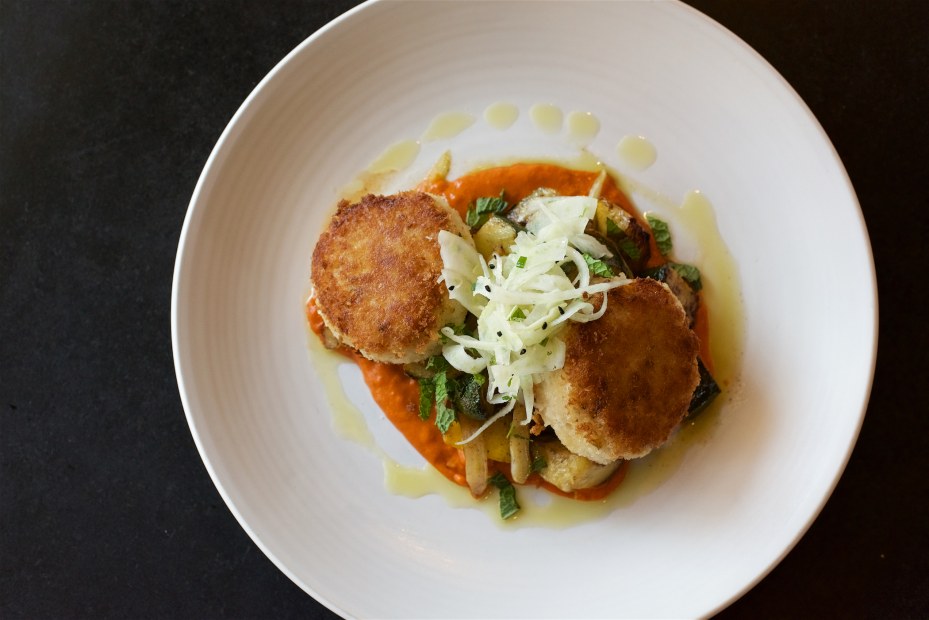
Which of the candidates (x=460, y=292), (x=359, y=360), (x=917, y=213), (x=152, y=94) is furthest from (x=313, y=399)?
(x=917, y=213)

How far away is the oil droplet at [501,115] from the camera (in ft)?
10.4

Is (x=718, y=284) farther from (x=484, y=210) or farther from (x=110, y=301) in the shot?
(x=110, y=301)

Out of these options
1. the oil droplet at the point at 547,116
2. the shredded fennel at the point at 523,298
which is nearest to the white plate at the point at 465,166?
the oil droplet at the point at 547,116

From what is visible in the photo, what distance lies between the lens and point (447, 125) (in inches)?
126

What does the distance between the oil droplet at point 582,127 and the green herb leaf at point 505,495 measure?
1550mm

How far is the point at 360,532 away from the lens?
3074mm

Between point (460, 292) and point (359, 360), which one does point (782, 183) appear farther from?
point (359, 360)

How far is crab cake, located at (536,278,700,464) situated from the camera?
8.50 feet

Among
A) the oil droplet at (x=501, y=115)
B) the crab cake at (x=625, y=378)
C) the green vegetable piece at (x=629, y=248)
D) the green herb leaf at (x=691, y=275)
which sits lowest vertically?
the crab cake at (x=625, y=378)

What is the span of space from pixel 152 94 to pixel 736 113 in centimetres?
272

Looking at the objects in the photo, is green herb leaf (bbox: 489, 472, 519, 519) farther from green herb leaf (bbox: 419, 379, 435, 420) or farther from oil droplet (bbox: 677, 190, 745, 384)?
oil droplet (bbox: 677, 190, 745, 384)

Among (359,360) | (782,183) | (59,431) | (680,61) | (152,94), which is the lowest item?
(59,431)

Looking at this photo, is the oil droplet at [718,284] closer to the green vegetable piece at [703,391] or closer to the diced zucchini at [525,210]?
the green vegetable piece at [703,391]

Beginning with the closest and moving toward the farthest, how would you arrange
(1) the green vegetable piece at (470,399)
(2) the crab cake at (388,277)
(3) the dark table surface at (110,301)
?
(2) the crab cake at (388,277), (1) the green vegetable piece at (470,399), (3) the dark table surface at (110,301)
